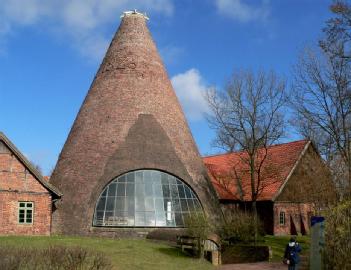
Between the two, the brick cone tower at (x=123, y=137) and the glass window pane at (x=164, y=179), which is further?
the glass window pane at (x=164, y=179)

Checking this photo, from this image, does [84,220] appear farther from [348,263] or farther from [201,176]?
[348,263]

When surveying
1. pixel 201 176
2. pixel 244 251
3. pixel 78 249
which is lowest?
pixel 244 251

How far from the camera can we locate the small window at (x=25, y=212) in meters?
22.3

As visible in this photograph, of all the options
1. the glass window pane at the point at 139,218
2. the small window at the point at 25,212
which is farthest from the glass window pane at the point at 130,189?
the small window at the point at 25,212

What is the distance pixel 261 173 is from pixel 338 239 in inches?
749

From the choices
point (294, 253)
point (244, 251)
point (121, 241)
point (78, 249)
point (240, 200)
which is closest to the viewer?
point (78, 249)

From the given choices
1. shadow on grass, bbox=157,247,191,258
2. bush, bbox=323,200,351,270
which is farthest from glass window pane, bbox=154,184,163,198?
bush, bbox=323,200,351,270

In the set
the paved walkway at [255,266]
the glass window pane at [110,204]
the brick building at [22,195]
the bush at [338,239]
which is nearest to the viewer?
the bush at [338,239]

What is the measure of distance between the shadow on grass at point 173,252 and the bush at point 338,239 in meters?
7.47

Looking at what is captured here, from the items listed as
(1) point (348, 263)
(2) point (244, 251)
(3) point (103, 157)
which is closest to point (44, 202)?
(3) point (103, 157)

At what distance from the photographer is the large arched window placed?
22.1 metres

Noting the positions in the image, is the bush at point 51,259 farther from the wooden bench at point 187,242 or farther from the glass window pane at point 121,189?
the glass window pane at point 121,189

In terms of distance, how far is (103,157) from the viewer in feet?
75.3

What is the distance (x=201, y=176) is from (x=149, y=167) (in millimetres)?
2952
